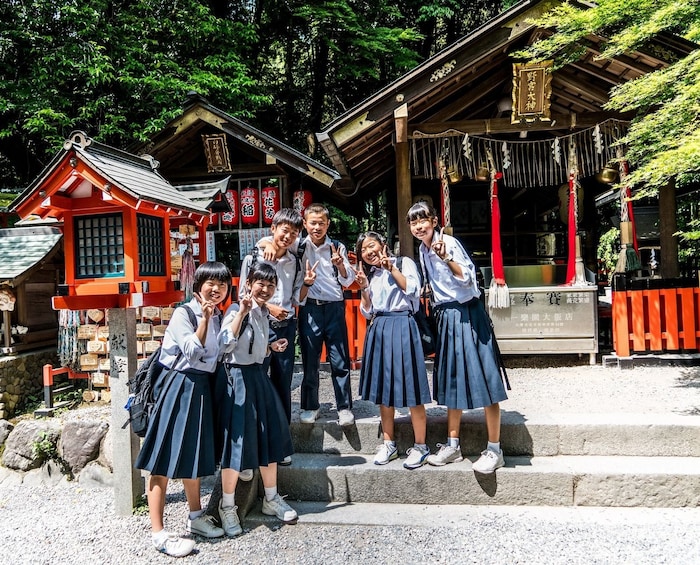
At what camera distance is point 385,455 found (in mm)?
4348

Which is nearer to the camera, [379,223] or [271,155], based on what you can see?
[271,155]

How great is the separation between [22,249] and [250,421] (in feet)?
25.1

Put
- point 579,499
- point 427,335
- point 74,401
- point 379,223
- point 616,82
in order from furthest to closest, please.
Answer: point 379,223
point 74,401
point 616,82
point 427,335
point 579,499

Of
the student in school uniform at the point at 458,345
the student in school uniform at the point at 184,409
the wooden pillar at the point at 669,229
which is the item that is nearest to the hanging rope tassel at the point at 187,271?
the student in school uniform at the point at 184,409

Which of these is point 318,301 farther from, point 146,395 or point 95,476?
point 95,476

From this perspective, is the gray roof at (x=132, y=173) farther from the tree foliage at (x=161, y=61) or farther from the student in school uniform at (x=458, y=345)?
the tree foliage at (x=161, y=61)

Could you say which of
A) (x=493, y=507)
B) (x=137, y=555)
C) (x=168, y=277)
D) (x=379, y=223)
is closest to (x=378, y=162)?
(x=168, y=277)

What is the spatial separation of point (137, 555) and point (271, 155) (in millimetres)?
7687

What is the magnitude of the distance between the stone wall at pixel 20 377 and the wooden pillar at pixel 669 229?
11.4m

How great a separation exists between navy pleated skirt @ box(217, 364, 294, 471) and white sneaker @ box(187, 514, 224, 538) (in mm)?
539

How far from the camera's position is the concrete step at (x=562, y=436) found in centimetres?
447

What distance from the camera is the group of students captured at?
3.62m

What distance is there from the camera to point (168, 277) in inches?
191

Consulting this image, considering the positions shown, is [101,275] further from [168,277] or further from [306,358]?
[306,358]
